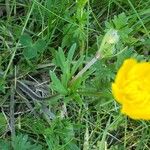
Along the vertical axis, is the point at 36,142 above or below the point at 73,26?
below

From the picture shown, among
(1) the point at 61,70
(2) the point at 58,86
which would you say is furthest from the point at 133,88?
(1) the point at 61,70

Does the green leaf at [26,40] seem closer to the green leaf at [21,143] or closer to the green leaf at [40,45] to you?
the green leaf at [40,45]

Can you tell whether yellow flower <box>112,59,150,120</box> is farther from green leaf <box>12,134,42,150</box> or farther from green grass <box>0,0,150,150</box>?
green leaf <box>12,134,42,150</box>

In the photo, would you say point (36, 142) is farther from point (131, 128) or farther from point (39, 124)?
point (131, 128)

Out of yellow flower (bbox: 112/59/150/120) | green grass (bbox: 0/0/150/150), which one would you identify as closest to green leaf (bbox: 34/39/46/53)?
green grass (bbox: 0/0/150/150)

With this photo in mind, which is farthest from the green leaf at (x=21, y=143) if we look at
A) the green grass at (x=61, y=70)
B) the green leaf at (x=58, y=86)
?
the green leaf at (x=58, y=86)

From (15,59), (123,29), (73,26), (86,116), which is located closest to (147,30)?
(123,29)
